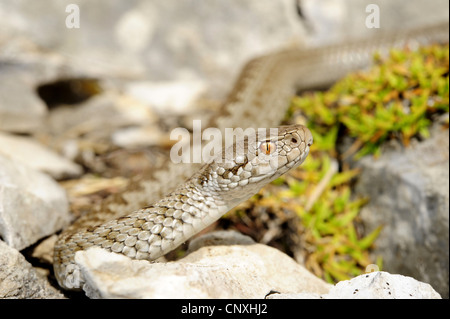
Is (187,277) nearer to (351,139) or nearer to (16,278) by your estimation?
(16,278)

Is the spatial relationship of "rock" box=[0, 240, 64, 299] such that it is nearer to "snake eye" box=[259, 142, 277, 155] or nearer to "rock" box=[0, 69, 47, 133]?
"snake eye" box=[259, 142, 277, 155]

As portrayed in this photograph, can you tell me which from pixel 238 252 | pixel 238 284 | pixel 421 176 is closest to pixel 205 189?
pixel 238 252

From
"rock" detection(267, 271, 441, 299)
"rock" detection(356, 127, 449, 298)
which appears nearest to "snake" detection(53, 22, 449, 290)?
"rock" detection(267, 271, 441, 299)

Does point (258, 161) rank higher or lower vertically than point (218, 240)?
higher

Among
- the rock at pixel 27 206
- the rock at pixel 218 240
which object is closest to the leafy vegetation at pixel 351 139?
the rock at pixel 218 240

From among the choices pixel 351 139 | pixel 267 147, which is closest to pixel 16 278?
pixel 267 147

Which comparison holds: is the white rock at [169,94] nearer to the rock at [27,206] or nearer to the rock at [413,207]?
the rock at [27,206]
